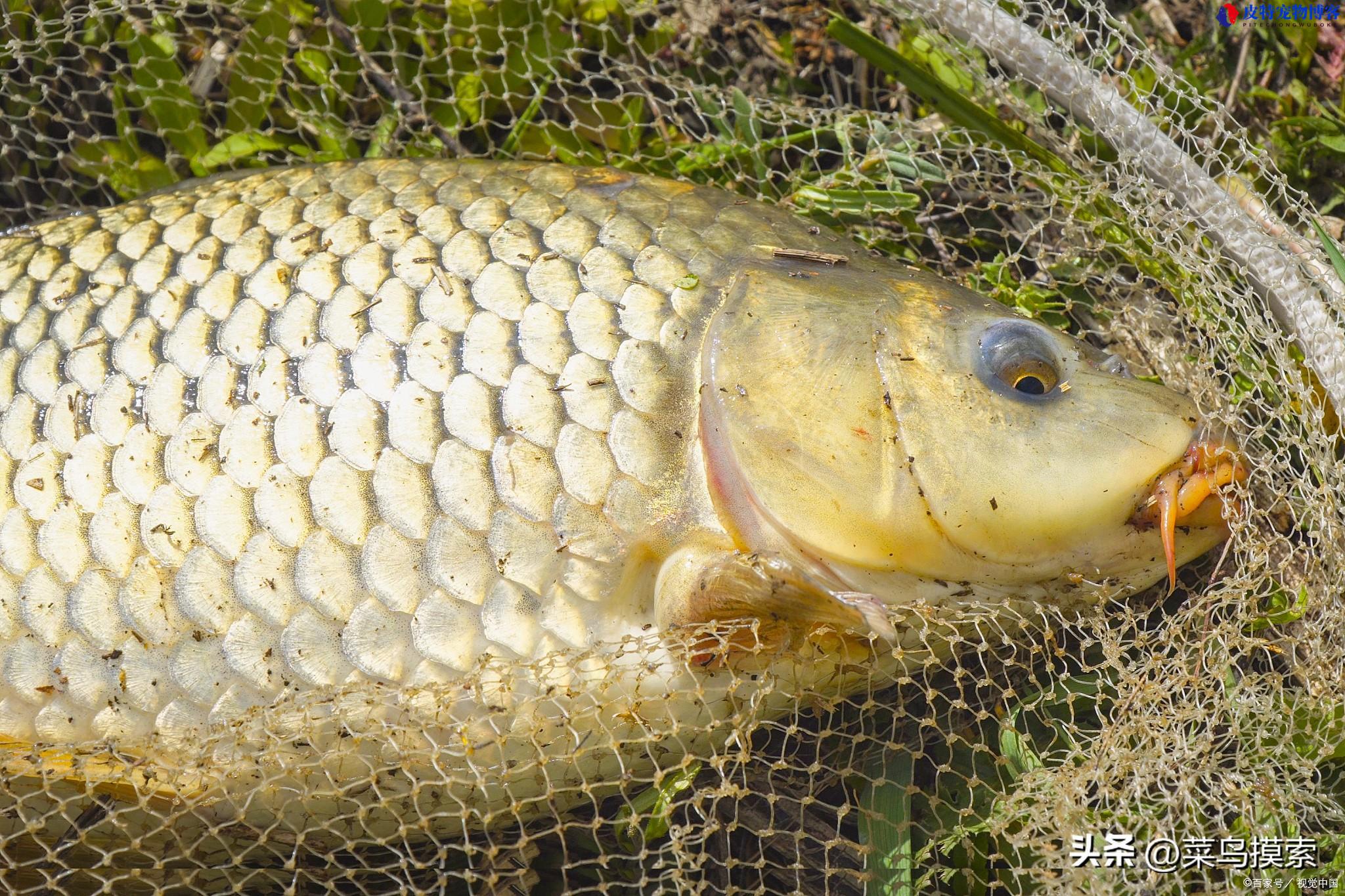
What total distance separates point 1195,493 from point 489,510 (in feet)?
3.06

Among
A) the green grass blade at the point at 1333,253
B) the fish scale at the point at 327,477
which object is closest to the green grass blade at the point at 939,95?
the green grass blade at the point at 1333,253

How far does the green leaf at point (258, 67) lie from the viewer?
7.17 ft

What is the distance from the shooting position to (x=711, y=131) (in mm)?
2250

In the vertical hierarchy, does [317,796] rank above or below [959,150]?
below

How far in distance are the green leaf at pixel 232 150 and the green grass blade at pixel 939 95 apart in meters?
1.07

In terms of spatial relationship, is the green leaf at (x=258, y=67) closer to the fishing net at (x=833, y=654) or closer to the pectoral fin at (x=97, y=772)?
the fishing net at (x=833, y=654)

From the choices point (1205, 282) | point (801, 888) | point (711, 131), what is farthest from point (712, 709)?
point (711, 131)

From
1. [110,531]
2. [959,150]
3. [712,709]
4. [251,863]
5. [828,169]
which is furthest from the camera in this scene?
[828,169]

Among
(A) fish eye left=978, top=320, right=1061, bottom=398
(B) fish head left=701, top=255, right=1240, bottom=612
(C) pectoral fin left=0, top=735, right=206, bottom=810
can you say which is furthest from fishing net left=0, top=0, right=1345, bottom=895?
(A) fish eye left=978, top=320, right=1061, bottom=398

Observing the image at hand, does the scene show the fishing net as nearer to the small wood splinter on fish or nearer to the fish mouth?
the fish mouth

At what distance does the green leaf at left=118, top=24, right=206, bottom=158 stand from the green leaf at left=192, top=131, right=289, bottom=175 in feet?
0.12

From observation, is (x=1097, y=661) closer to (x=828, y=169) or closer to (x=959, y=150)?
(x=959, y=150)

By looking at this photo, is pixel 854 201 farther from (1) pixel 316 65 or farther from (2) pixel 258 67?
(2) pixel 258 67

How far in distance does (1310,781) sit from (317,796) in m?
1.39
